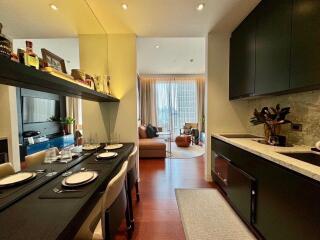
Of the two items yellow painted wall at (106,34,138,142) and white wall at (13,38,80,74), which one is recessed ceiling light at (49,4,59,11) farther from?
yellow painted wall at (106,34,138,142)

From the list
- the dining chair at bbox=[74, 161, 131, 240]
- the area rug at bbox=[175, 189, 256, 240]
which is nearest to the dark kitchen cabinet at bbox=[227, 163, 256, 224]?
the area rug at bbox=[175, 189, 256, 240]

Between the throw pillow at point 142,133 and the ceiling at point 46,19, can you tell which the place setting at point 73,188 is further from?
the throw pillow at point 142,133

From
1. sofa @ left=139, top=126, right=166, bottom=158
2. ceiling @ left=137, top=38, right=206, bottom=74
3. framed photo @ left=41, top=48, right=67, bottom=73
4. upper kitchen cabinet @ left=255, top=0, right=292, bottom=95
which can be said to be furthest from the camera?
sofa @ left=139, top=126, right=166, bottom=158

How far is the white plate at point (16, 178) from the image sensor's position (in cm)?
120

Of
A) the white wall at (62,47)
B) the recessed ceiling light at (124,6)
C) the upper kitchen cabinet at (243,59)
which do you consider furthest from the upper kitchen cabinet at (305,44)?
the white wall at (62,47)

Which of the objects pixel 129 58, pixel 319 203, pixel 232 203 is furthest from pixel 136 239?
pixel 129 58

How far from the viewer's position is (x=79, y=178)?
140 cm

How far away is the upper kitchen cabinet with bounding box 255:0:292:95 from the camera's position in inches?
70.3

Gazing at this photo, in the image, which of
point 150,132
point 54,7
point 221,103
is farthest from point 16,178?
point 150,132

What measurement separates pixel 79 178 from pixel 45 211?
0.44 metres

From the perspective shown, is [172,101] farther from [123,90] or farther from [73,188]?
[73,188]

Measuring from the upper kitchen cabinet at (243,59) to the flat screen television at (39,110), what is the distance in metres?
2.36

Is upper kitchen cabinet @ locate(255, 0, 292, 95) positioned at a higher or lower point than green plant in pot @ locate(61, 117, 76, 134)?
higher

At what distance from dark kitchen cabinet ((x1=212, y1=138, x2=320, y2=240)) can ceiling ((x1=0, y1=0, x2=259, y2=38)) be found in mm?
1921
